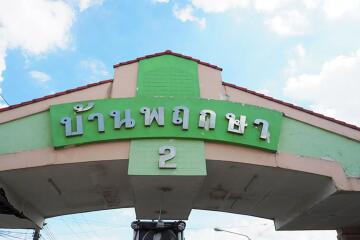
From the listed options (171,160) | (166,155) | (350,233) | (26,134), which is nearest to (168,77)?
(166,155)

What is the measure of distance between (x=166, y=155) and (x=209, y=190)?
2606 millimetres

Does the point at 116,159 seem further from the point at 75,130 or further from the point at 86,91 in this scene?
the point at 86,91

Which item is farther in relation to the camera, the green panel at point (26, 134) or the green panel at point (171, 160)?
the green panel at point (26, 134)

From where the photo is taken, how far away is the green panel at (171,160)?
8.72 metres

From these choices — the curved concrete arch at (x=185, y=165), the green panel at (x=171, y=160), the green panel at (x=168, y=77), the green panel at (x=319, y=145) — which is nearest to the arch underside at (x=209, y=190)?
the curved concrete arch at (x=185, y=165)

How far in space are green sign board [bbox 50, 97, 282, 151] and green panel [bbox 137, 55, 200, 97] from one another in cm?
68

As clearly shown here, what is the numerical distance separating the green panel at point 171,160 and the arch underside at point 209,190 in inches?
7.6

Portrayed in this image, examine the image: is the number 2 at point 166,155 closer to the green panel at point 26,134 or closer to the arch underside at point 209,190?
the arch underside at point 209,190

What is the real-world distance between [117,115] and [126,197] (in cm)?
331

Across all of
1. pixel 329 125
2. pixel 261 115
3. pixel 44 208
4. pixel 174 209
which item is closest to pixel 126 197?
pixel 174 209

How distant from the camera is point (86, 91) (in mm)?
10352

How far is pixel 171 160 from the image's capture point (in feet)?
29.2

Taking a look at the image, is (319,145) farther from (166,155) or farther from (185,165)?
(166,155)

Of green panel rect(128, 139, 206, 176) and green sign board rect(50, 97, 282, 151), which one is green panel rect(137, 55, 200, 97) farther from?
green panel rect(128, 139, 206, 176)
